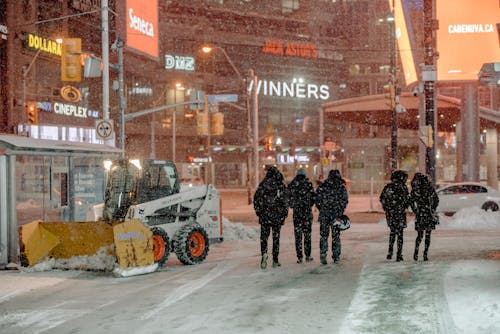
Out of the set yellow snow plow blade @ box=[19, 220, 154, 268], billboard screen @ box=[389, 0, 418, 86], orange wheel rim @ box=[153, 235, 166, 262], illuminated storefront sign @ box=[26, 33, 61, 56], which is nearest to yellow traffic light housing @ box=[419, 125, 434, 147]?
orange wheel rim @ box=[153, 235, 166, 262]

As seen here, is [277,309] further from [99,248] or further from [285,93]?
[285,93]

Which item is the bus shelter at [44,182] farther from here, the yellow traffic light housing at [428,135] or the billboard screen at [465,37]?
the billboard screen at [465,37]

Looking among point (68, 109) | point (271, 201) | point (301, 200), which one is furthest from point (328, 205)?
point (68, 109)

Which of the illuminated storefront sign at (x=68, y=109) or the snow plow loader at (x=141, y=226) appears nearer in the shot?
the snow plow loader at (x=141, y=226)

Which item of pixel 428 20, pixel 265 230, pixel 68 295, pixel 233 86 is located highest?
pixel 233 86

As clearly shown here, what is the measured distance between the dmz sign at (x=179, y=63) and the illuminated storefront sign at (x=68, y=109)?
20.1 metres

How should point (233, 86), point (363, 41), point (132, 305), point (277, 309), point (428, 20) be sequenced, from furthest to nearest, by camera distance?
point (363, 41) < point (233, 86) < point (428, 20) < point (132, 305) < point (277, 309)

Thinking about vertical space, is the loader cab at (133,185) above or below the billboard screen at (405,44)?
below

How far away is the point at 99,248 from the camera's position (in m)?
13.0

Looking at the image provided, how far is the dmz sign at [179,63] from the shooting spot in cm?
7162

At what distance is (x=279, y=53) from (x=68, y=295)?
7148cm

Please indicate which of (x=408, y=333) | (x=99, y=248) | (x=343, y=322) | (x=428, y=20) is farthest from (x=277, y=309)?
(x=428, y=20)

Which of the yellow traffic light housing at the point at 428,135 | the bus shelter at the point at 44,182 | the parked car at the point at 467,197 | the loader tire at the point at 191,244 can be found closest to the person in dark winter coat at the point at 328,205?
the loader tire at the point at 191,244

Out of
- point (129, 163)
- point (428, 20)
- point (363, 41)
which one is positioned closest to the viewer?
point (129, 163)
